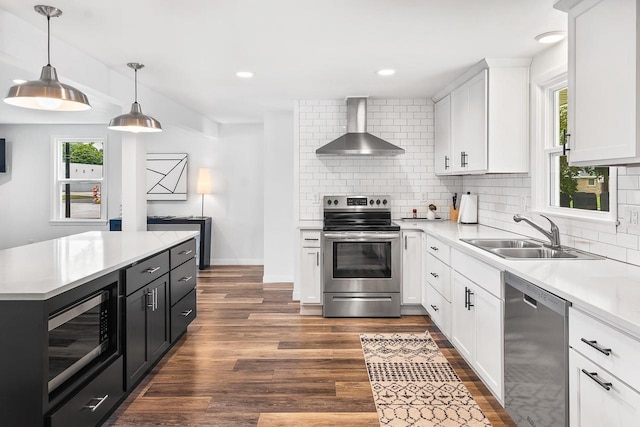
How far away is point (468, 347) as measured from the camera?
3.19 meters

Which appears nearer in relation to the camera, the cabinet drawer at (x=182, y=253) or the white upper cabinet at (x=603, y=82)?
the white upper cabinet at (x=603, y=82)

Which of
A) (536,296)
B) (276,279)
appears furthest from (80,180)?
(536,296)

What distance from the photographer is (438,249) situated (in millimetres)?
4070

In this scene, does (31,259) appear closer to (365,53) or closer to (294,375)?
(294,375)

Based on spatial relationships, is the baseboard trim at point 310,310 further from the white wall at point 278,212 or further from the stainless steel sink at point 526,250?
the stainless steel sink at point 526,250

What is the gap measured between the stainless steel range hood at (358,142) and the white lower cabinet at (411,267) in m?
0.91

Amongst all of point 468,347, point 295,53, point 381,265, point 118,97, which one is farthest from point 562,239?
point 118,97

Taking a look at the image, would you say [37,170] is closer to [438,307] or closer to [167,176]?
[167,176]

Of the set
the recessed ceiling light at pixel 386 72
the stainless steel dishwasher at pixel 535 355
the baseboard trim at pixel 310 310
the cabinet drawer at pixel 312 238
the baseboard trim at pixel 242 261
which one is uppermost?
the recessed ceiling light at pixel 386 72

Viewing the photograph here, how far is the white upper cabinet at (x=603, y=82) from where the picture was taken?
1.89m

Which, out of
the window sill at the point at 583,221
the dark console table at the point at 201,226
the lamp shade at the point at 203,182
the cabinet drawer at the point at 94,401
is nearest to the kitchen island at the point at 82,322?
the cabinet drawer at the point at 94,401

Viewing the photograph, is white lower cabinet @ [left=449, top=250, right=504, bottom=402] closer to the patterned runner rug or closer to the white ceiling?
the patterned runner rug

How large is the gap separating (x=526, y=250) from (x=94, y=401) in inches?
107

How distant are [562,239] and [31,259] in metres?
3.40
